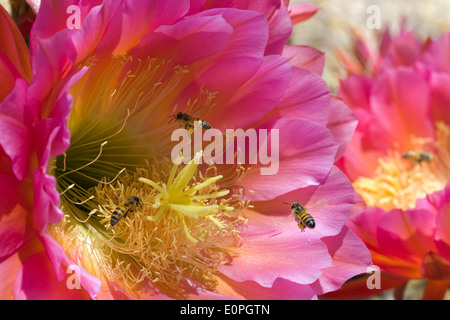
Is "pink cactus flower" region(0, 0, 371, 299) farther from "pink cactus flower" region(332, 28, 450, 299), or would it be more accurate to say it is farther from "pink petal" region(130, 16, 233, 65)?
"pink cactus flower" region(332, 28, 450, 299)

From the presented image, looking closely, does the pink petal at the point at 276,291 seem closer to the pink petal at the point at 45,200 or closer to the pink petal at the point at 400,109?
the pink petal at the point at 45,200

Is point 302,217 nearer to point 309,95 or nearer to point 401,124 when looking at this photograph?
point 309,95

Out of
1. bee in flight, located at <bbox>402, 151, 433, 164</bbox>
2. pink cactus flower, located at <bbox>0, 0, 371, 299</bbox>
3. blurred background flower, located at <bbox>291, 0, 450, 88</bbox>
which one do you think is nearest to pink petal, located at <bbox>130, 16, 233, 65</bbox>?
pink cactus flower, located at <bbox>0, 0, 371, 299</bbox>
